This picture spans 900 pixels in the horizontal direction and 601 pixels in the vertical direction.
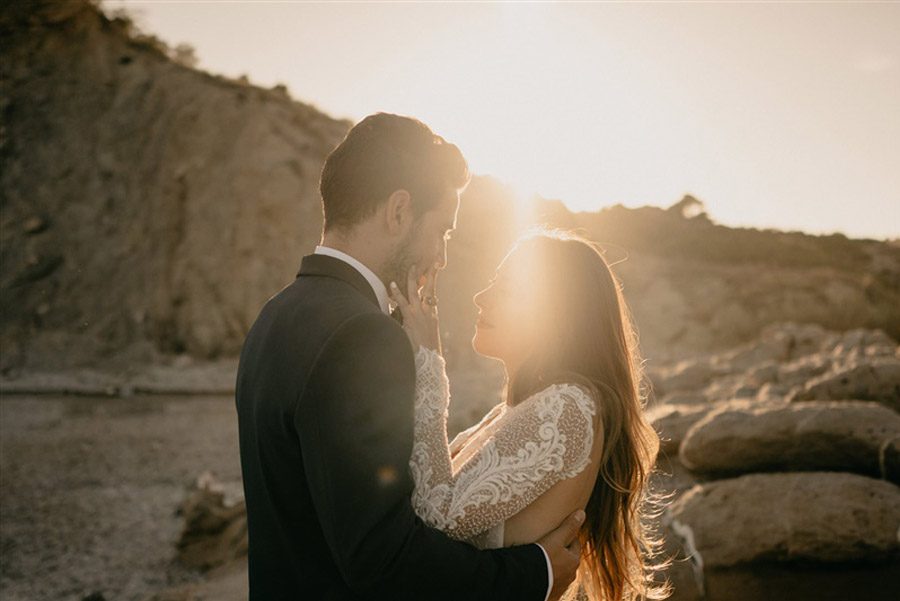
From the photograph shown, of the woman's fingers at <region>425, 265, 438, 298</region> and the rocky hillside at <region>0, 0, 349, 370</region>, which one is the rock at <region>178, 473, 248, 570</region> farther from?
the rocky hillside at <region>0, 0, 349, 370</region>

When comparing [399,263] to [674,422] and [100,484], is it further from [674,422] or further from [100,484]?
[100,484]

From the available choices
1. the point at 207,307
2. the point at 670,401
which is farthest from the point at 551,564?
the point at 207,307

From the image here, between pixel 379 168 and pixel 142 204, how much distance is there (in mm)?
22254

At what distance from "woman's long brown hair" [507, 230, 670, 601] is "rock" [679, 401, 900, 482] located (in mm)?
4055

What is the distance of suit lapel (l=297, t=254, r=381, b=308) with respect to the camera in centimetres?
242

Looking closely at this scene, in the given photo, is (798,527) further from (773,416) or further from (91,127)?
(91,127)

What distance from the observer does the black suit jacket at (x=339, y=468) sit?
2.01m

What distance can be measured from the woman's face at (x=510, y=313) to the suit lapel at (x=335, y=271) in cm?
81

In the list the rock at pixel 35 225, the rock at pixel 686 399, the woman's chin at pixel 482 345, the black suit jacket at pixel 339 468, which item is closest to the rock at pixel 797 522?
the woman's chin at pixel 482 345

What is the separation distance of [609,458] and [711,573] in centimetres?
309

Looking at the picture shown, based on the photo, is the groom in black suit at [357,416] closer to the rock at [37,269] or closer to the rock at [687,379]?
the rock at [687,379]

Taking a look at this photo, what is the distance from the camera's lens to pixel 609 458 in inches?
117

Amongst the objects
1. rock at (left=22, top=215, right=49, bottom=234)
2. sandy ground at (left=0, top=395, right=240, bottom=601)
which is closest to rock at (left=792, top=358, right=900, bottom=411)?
sandy ground at (left=0, top=395, right=240, bottom=601)

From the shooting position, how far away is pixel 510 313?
3.17 metres
